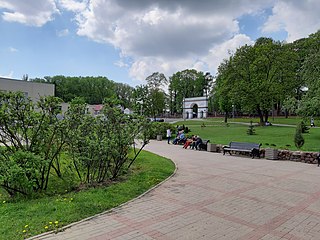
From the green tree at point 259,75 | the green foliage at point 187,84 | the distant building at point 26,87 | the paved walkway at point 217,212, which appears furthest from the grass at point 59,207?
the green foliage at point 187,84

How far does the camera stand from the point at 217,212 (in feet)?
18.6

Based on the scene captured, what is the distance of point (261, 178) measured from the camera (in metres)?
9.19

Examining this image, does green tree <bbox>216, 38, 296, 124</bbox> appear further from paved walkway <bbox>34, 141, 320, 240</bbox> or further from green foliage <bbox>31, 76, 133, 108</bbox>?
green foliage <bbox>31, 76, 133, 108</bbox>

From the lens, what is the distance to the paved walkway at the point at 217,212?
4.59 meters

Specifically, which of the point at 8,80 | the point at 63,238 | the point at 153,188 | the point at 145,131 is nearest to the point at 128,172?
the point at 145,131

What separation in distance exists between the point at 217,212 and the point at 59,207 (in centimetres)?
334

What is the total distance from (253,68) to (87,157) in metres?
35.0

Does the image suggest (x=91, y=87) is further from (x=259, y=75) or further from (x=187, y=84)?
(x=259, y=75)

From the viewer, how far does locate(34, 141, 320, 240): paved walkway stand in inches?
181

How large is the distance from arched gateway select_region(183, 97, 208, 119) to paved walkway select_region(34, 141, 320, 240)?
65.3 meters

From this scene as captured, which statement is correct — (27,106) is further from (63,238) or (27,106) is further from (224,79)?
(224,79)

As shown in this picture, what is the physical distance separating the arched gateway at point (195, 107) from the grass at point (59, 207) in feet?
219

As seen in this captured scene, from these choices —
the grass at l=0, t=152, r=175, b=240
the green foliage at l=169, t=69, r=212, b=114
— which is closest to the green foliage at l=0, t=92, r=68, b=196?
the grass at l=0, t=152, r=175, b=240

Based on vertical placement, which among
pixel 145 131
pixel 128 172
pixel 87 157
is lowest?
pixel 128 172
